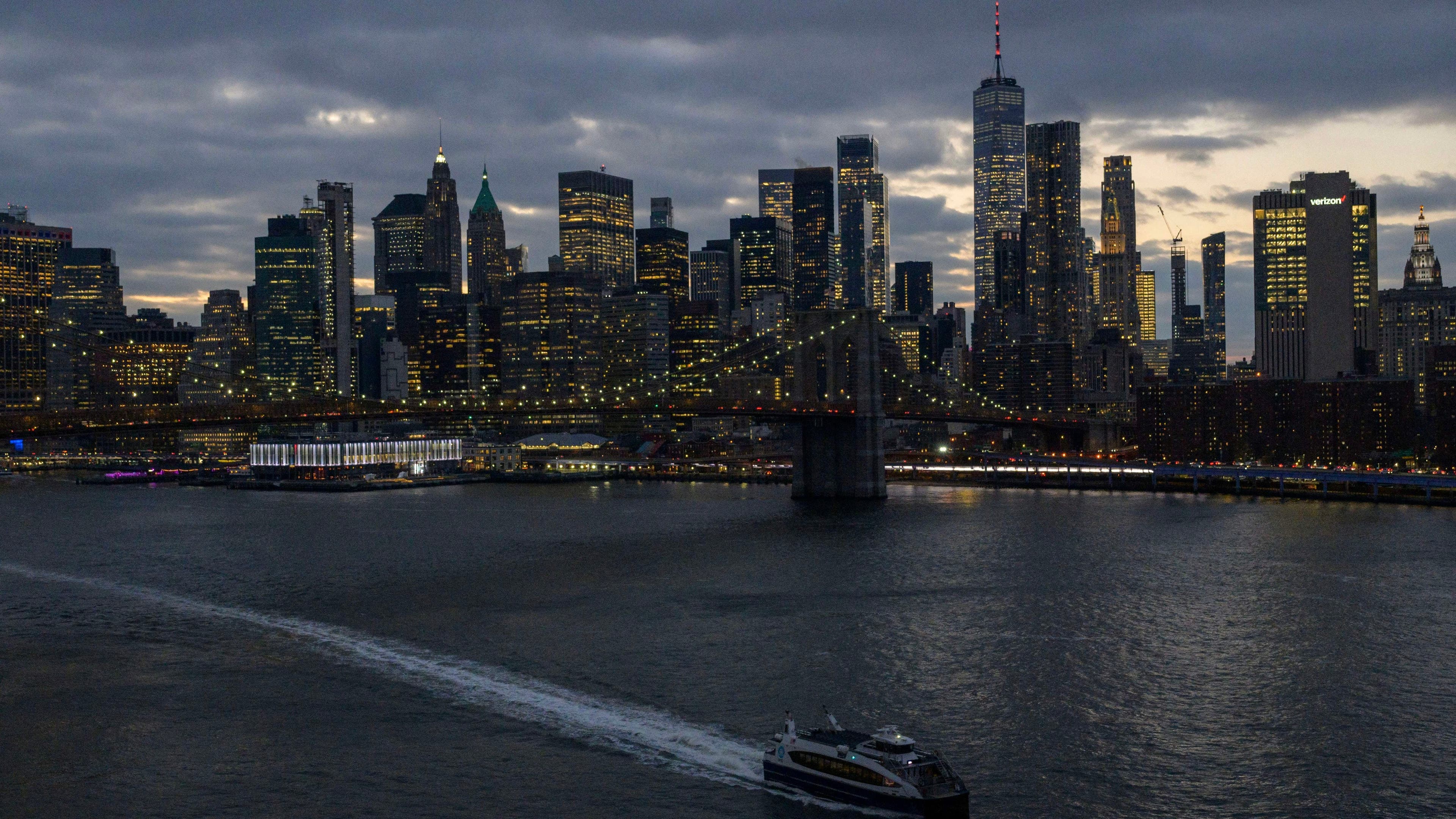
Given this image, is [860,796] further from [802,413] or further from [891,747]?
[802,413]

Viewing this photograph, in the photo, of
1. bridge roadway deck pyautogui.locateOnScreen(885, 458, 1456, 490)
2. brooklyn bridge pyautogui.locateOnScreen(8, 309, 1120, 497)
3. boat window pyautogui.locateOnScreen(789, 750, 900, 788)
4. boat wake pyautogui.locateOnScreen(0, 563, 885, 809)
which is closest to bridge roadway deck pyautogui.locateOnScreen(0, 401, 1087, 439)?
brooklyn bridge pyautogui.locateOnScreen(8, 309, 1120, 497)

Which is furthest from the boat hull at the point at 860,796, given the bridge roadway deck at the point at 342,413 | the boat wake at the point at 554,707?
the bridge roadway deck at the point at 342,413

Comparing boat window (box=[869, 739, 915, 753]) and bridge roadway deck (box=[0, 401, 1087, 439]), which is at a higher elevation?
bridge roadway deck (box=[0, 401, 1087, 439])

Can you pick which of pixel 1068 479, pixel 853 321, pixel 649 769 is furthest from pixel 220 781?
pixel 1068 479

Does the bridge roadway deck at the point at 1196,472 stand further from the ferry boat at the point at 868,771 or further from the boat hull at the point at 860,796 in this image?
the boat hull at the point at 860,796

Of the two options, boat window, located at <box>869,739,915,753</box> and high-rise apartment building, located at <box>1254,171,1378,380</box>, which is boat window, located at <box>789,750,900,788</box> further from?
high-rise apartment building, located at <box>1254,171,1378,380</box>
